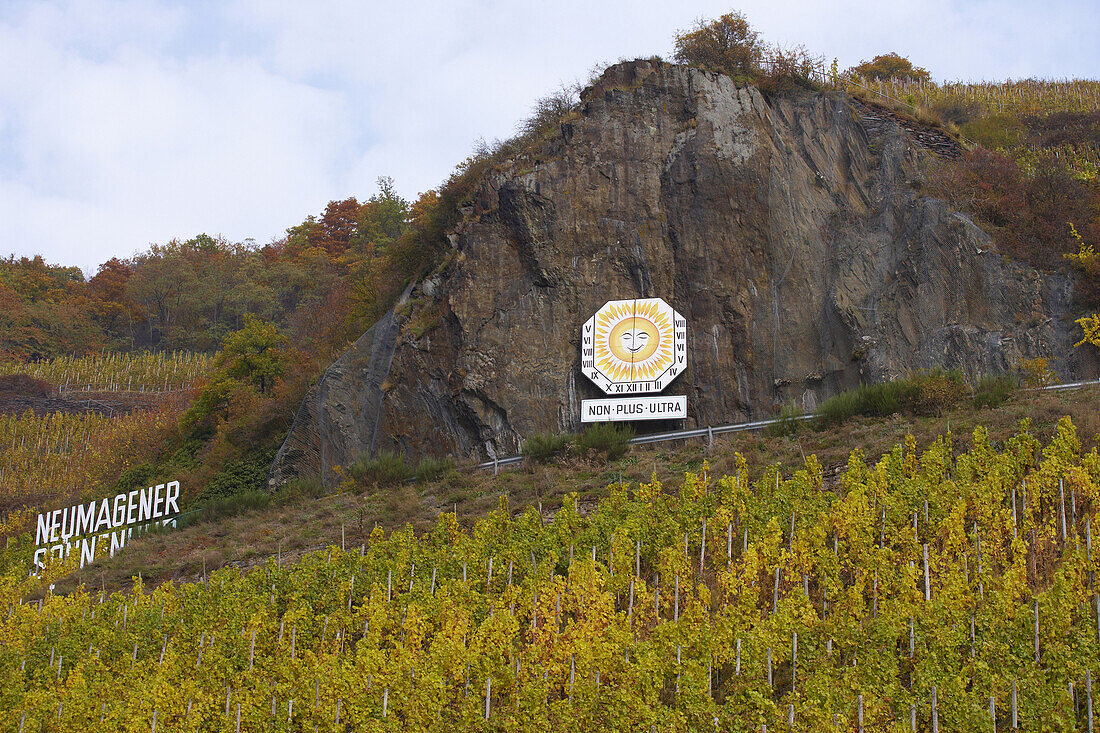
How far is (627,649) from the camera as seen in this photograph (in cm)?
1402

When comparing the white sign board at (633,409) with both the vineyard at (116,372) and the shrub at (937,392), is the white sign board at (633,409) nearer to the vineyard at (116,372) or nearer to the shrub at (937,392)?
the shrub at (937,392)

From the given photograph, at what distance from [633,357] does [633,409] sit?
4.82 feet

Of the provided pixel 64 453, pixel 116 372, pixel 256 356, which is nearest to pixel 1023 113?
pixel 256 356

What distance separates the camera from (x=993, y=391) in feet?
75.9

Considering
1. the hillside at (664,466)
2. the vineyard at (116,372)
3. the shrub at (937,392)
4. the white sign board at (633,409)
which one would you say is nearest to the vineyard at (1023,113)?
the hillside at (664,466)

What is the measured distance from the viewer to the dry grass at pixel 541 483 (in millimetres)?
21406

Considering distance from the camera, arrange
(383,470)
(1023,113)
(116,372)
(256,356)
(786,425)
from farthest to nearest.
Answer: (116,372), (1023,113), (256,356), (383,470), (786,425)

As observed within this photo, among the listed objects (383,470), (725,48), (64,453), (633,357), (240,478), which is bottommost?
(240,478)

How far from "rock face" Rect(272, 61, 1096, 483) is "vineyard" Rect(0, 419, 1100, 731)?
674cm

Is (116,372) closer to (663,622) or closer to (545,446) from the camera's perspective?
(545,446)

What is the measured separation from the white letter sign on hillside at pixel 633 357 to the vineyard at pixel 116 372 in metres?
45.2

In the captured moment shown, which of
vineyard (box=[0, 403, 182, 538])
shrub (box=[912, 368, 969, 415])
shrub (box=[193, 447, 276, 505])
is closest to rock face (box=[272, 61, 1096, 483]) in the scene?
shrub (box=[193, 447, 276, 505])

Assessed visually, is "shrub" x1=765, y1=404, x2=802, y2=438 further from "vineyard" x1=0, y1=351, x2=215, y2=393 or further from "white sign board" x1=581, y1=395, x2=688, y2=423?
"vineyard" x1=0, y1=351, x2=215, y2=393

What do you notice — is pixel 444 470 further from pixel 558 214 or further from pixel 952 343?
pixel 952 343
